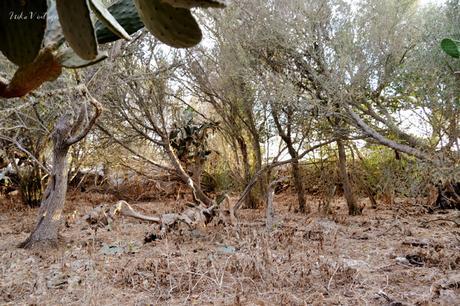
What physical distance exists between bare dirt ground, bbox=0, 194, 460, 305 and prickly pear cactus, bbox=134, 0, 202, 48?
184 centimetres

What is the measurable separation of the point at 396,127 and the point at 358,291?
8.01ft

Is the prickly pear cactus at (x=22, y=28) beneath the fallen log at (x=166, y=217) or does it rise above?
above

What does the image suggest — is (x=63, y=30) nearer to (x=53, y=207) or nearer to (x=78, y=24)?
(x=78, y=24)

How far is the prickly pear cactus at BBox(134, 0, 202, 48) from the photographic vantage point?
447 millimetres

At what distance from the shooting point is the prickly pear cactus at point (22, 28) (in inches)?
20.1

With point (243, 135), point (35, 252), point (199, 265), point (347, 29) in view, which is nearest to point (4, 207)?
point (35, 252)

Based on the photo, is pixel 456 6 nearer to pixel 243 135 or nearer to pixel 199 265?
pixel 199 265

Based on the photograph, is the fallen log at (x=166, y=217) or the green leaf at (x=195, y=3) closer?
the green leaf at (x=195, y=3)

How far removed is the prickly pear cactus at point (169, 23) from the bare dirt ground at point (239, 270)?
184 cm

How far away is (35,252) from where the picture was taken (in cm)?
342

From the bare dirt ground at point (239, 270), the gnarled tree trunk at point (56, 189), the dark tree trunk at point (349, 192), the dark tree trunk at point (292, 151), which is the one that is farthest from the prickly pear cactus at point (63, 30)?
the dark tree trunk at point (349, 192)

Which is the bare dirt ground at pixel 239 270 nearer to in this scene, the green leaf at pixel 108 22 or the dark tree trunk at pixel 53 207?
the dark tree trunk at pixel 53 207

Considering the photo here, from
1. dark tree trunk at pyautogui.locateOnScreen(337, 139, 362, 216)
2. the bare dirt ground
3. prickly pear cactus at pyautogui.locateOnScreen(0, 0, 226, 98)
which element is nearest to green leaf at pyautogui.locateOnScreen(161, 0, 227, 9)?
prickly pear cactus at pyautogui.locateOnScreen(0, 0, 226, 98)

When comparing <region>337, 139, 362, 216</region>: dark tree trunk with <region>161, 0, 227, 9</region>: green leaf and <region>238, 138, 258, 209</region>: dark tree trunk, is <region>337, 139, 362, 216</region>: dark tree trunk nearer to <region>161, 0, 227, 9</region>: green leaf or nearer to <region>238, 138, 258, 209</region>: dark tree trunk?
<region>238, 138, 258, 209</region>: dark tree trunk
